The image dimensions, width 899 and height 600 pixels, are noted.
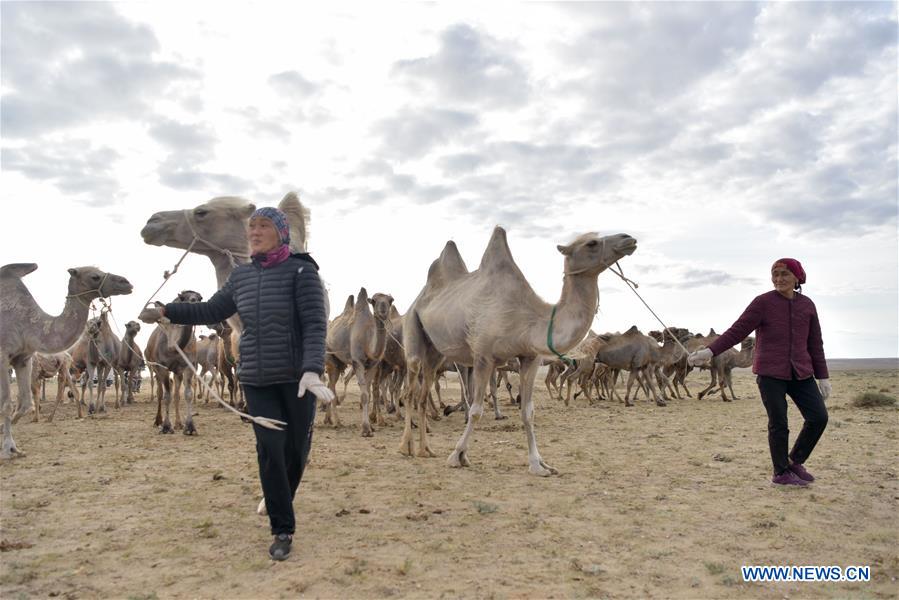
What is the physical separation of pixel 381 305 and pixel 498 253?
182 inches

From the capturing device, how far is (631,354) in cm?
2102

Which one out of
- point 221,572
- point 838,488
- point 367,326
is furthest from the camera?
point 367,326

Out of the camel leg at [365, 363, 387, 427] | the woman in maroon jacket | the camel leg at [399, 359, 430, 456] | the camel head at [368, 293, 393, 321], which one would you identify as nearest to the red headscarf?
the woman in maroon jacket

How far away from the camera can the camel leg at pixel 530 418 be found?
772 cm

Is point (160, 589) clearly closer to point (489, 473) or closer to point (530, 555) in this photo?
point (530, 555)

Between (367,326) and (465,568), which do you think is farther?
(367,326)

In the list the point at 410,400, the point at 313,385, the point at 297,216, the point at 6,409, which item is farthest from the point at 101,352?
the point at 313,385

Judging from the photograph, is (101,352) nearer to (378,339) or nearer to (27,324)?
(27,324)

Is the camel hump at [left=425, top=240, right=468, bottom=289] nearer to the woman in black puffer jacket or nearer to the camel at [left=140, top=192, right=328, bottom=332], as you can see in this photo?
the camel at [left=140, top=192, right=328, bottom=332]

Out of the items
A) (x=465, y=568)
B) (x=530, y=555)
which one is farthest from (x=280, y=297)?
(x=530, y=555)

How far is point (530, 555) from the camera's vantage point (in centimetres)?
465

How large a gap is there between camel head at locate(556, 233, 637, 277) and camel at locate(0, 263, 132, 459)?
691 cm

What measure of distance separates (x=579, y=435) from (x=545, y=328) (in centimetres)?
514

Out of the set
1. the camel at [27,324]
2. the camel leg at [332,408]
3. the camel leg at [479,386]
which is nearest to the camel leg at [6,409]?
the camel at [27,324]
